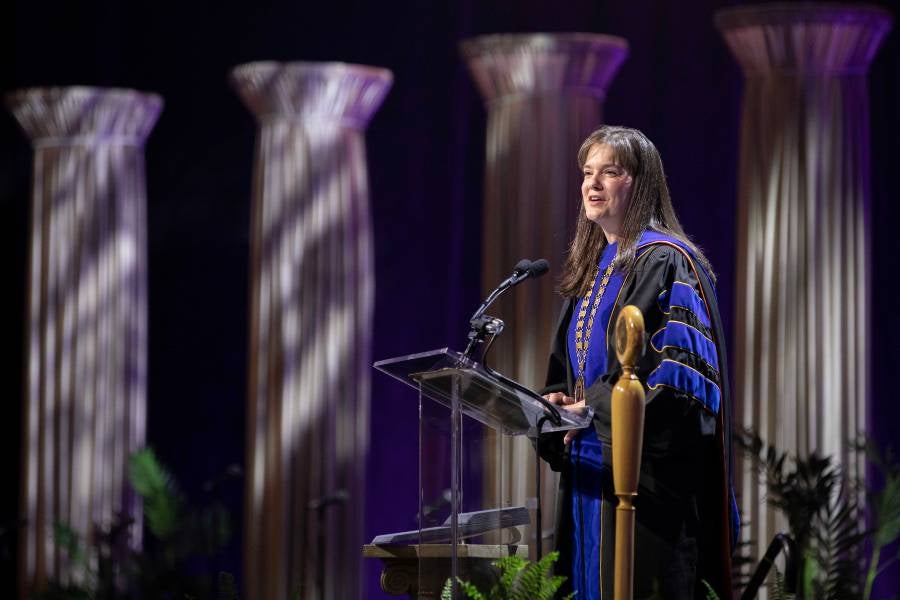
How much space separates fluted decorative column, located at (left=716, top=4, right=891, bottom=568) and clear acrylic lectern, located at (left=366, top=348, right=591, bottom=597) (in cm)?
339

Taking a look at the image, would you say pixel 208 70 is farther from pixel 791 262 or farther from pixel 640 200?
pixel 640 200

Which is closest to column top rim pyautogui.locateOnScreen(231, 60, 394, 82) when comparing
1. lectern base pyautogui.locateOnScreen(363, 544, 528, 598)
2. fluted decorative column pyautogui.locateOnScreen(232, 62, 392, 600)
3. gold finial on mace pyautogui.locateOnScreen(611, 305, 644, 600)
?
fluted decorative column pyautogui.locateOnScreen(232, 62, 392, 600)

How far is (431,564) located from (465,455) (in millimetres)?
297

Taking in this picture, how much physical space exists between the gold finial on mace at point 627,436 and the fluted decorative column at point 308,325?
15.8 ft

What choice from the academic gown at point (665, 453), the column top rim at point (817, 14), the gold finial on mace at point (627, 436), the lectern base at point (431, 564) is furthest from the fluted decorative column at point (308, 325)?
the gold finial on mace at point (627, 436)

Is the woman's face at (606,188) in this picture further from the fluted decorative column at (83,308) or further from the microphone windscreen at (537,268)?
the fluted decorative column at (83,308)

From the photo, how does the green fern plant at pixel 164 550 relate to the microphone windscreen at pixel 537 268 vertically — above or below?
below

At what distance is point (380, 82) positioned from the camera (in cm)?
774

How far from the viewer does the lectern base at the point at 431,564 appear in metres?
3.00

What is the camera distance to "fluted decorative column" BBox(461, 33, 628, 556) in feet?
22.1

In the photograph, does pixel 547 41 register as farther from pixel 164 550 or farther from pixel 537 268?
pixel 164 550

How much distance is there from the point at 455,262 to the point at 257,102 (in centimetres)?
152

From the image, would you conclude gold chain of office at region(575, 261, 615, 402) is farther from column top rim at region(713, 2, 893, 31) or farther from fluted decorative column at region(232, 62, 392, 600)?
fluted decorative column at region(232, 62, 392, 600)

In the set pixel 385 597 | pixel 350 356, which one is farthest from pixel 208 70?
pixel 385 597
